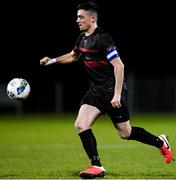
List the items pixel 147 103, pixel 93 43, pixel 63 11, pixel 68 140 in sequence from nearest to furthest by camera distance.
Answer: pixel 93 43 → pixel 68 140 → pixel 147 103 → pixel 63 11

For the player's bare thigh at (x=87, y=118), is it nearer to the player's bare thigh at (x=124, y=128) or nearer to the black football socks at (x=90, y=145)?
the black football socks at (x=90, y=145)

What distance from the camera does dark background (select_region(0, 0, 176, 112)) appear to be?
3734 cm

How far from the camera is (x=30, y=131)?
19.2 meters

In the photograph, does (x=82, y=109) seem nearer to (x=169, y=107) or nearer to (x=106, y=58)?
(x=106, y=58)

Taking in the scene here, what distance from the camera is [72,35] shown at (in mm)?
38500

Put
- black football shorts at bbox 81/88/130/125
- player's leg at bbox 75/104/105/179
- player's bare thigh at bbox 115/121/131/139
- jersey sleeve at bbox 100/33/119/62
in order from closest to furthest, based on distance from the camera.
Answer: jersey sleeve at bbox 100/33/119/62 < player's leg at bbox 75/104/105/179 < black football shorts at bbox 81/88/130/125 < player's bare thigh at bbox 115/121/131/139

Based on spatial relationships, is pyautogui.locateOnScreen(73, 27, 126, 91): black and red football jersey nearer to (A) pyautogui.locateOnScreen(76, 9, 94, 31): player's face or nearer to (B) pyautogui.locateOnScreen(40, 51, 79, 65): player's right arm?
(A) pyautogui.locateOnScreen(76, 9, 94, 31): player's face

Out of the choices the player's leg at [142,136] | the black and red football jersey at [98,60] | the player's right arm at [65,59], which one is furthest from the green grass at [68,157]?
the player's right arm at [65,59]

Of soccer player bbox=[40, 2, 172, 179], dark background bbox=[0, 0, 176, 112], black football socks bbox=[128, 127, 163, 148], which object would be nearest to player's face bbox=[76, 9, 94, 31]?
soccer player bbox=[40, 2, 172, 179]

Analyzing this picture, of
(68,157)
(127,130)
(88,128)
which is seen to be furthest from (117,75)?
(68,157)

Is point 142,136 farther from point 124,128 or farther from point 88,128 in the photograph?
point 88,128

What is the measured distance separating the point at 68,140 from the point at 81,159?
4381mm

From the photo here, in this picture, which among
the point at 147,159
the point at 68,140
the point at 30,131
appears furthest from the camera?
the point at 30,131

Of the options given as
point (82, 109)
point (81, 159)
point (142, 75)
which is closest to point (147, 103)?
point (142, 75)
